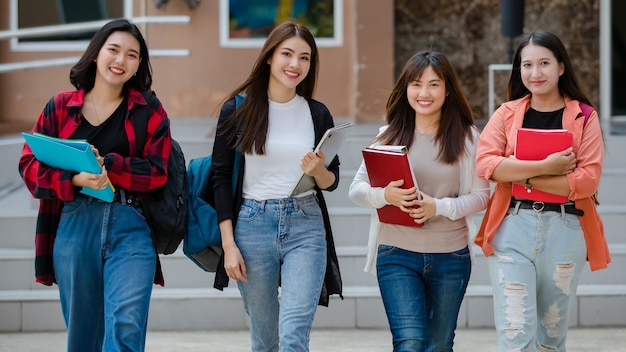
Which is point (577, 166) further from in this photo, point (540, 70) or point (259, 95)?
point (259, 95)

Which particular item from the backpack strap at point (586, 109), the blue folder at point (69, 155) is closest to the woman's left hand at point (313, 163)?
the blue folder at point (69, 155)

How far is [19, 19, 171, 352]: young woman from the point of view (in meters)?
4.09

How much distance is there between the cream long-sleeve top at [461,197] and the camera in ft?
13.8

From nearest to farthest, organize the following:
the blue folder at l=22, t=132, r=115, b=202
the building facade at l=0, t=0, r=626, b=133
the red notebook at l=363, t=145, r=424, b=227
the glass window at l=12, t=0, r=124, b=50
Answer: the blue folder at l=22, t=132, r=115, b=202, the red notebook at l=363, t=145, r=424, b=227, the building facade at l=0, t=0, r=626, b=133, the glass window at l=12, t=0, r=124, b=50

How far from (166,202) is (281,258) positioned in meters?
0.54

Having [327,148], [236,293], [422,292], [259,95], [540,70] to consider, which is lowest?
[236,293]

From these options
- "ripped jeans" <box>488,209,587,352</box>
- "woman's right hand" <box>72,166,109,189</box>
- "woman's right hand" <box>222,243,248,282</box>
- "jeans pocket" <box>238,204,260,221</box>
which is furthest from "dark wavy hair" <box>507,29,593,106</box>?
"woman's right hand" <box>72,166,109,189</box>

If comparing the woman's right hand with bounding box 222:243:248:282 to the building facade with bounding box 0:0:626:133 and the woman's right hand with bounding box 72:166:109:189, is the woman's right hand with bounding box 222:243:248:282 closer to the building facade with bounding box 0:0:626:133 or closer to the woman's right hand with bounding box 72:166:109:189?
the woman's right hand with bounding box 72:166:109:189

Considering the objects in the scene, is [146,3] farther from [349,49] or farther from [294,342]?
[294,342]

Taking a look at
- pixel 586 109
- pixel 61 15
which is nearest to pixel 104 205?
pixel 586 109

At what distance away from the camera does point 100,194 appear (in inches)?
160

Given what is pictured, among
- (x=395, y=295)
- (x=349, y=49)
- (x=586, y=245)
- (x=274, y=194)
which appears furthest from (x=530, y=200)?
(x=349, y=49)

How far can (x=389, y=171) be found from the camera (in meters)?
4.16

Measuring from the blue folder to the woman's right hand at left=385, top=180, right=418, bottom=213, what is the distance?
44.2 inches
